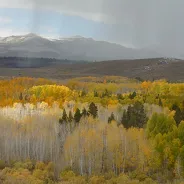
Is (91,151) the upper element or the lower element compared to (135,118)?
lower

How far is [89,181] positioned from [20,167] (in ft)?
46.8

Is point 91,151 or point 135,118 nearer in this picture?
point 91,151

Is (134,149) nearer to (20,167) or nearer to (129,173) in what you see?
(129,173)

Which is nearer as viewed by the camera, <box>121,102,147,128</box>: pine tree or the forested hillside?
the forested hillside

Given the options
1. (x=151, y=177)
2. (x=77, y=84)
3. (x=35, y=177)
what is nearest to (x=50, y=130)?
(x=35, y=177)

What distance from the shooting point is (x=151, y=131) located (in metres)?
63.1

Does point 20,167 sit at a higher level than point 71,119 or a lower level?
lower

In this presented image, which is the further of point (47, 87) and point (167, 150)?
point (47, 87)

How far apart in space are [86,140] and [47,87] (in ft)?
293

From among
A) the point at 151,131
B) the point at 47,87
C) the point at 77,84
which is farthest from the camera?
the point at 77,84

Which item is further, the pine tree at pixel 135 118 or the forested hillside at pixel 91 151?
the pine tree at pixel 135 118

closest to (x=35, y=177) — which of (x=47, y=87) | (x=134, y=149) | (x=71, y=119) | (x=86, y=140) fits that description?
(x=86, y=140)

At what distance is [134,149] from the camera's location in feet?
197

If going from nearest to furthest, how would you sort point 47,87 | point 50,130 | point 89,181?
point 89,181
point 50,130
point 47,87
